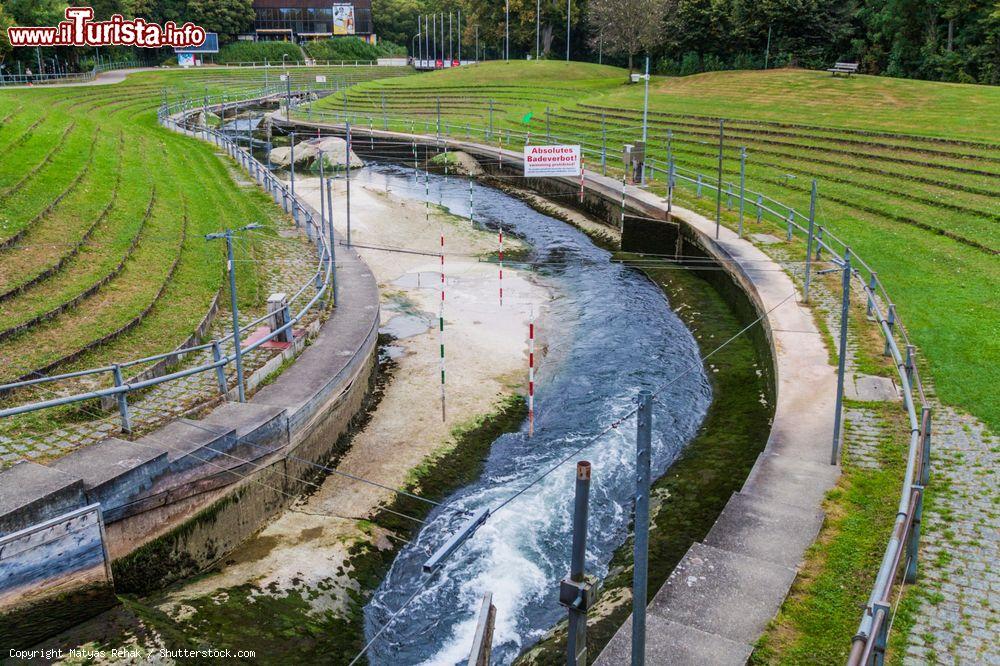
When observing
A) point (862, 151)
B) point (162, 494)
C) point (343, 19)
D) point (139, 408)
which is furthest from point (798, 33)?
point (343, 19)

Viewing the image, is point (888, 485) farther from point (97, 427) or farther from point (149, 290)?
point (149, 290)

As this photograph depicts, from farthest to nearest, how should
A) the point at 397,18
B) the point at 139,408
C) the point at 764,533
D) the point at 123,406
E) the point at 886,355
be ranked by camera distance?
1. the point at 397,18
2. the point at 886,355
3. the point at 139,408
4. the point at 123,406
5. the point at 764,533

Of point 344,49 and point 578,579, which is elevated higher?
point 344,49

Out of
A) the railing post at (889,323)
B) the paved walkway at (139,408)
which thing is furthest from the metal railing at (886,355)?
the paved walkway at (139,408)

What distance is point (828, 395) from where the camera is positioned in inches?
698

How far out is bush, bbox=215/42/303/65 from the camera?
118 m

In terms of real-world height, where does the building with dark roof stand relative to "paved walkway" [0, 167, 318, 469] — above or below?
above

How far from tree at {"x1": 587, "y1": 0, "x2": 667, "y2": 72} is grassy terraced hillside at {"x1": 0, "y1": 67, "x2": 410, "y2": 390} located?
48230 millimetres

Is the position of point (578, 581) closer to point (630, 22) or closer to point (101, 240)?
point (101, 240)

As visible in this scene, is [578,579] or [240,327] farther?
[240,327]

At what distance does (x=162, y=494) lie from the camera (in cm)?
1304

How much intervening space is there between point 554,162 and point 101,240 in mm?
17054

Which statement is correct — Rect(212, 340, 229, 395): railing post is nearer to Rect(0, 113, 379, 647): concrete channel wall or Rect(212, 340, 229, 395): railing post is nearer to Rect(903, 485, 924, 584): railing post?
Rect(0, 113, 379, 647): concrete channel wall

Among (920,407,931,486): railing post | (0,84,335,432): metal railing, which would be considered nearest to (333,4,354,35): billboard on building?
(0,84,335,432): metal railing
